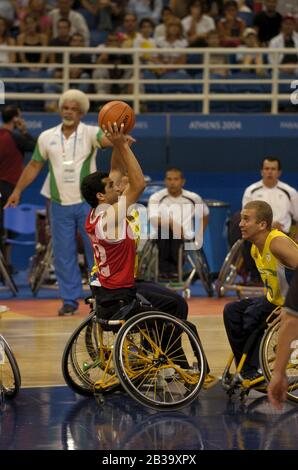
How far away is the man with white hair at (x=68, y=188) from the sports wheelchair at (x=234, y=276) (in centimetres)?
161

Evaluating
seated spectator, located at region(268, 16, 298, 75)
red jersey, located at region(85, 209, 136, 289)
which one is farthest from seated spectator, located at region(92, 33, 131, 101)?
red jersey, located at region(85, 209, 136, 289)

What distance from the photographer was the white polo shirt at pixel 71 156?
11469 mm

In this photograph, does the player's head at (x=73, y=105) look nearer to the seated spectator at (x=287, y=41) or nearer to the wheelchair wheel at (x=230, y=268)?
the wheelchair wheel at (x=230, y=268)

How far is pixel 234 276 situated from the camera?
12.3 meters

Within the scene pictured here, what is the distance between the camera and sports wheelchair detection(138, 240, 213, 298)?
39.6 feet

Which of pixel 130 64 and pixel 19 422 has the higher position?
pixel 130 64

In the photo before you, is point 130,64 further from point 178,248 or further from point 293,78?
point 178,248

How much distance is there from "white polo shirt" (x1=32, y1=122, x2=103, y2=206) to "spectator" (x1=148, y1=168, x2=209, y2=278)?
1.13 m

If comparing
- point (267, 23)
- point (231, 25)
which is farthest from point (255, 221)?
point (267, 23)

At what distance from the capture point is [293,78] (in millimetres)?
17234

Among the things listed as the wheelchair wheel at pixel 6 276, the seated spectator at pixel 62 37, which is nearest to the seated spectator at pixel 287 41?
the seated spectator at pixel 62 37

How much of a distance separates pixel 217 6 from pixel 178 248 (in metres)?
7.53
